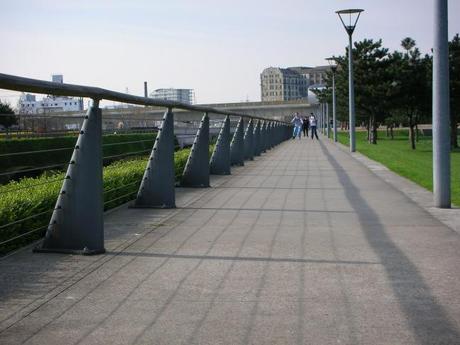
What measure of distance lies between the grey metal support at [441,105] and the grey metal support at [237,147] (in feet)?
30.1

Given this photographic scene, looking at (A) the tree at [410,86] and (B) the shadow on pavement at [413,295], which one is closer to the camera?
(B) the shadow on pavement at [413,295]

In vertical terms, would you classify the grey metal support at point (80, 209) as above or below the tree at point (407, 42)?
below

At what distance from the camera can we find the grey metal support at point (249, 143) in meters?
20.5

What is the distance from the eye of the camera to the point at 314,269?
17.1 feet

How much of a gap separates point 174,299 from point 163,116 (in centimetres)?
477

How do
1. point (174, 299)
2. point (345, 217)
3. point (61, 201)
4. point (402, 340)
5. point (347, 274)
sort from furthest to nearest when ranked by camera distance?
point (345, 217), point (61, 201), point (347, 274), point (174, 299), point (402, 340)

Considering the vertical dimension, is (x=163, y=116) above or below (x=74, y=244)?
above

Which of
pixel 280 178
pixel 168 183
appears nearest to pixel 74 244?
pixel 168 183

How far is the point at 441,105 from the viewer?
8617 millimetres

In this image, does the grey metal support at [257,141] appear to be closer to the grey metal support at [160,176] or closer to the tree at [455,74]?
the grey metal support at [160,176]

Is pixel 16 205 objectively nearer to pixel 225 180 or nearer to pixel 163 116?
pixel 163 116

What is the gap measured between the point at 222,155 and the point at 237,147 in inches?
131

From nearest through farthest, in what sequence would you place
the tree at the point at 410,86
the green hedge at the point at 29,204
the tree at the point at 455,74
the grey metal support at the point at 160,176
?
the green hedge at the point at 29,204, the grey metal support at the point at 160,176, the tree at the point at 455,74, the tree at the point at 410,86

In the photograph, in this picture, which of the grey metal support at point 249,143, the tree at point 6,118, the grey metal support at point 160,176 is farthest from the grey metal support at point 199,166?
the grey metal support at point 249,143
